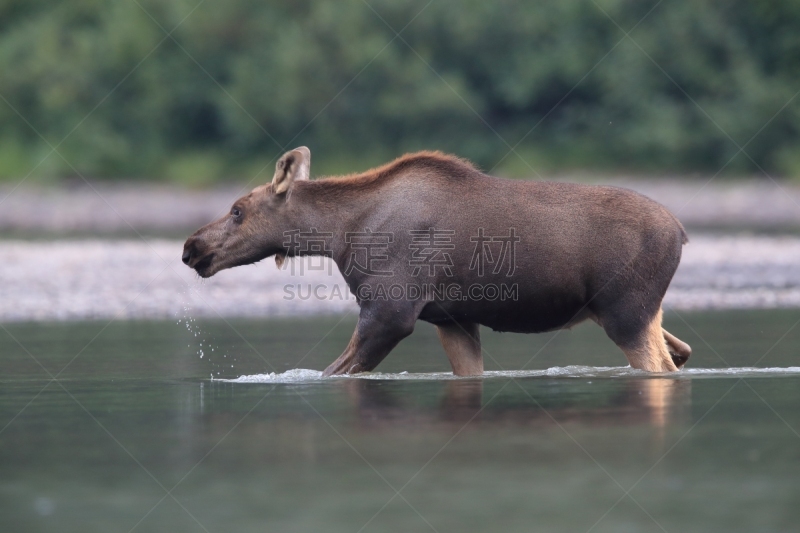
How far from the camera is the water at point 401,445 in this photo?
6.59 meters

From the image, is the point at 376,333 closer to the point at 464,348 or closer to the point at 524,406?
the point at 464,348

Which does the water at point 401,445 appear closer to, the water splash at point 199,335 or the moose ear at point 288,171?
the water splash at point 199,335

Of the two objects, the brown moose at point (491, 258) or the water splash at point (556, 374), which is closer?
the brown moose at point (491, 258)

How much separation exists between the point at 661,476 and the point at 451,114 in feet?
121

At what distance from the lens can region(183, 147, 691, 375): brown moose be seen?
36.1ft

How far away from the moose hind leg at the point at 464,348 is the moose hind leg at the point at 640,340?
125 cm

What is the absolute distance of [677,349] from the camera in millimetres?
11852

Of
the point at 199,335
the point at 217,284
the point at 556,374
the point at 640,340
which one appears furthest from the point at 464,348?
the point at 217,284

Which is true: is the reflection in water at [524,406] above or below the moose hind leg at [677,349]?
above

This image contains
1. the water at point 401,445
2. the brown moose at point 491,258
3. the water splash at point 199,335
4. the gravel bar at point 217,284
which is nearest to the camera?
the water at point 401,445

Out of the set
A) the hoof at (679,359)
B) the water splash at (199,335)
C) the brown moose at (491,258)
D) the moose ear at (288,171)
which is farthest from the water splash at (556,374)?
the moose ear at (288,171)

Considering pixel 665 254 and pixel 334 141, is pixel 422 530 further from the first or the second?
pixel 334 141

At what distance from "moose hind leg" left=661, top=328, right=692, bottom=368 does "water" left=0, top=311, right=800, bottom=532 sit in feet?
0.62

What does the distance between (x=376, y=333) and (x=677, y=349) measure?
117 inches
